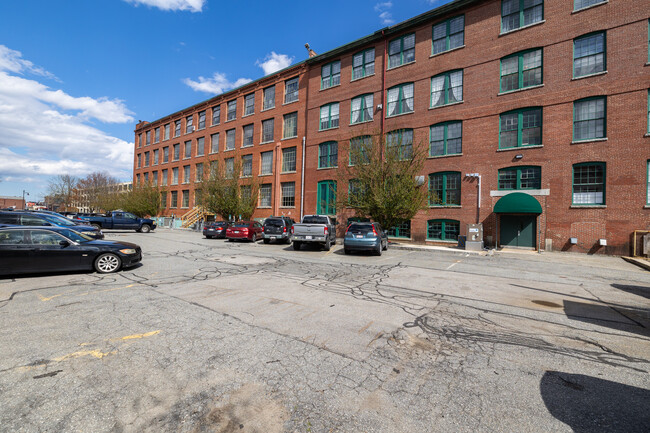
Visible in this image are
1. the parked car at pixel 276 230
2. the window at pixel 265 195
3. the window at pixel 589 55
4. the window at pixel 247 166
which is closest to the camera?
the window at pixel 589 55

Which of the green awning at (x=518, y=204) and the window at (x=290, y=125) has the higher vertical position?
the window at (x=290, y=125)

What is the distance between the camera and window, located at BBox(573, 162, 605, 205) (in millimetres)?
16188

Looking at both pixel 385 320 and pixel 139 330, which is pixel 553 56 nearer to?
pixel 385 320

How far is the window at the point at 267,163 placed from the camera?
31.0m

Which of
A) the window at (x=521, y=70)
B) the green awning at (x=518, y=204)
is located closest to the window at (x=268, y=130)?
the window at (x=521, y=70)

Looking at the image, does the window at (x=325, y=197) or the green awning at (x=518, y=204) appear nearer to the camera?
the green awning at (x=518, y=204)

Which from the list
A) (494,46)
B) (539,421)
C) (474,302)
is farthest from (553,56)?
(539,421)

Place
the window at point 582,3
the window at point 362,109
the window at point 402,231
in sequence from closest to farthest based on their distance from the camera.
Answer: the window at point 582,3 < the window at point 402,231 < the window at point 362,109

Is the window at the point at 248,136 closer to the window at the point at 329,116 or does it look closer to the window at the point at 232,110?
the window at the point at 232,110

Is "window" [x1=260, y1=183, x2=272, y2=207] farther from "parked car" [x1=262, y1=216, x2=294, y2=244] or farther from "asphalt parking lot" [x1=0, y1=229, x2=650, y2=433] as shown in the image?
"asphalt parking lot" [x1=0, y1=229, x2=650, y2=433]

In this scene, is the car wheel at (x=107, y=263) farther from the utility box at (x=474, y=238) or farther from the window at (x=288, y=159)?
the window at (x=288, y=159)

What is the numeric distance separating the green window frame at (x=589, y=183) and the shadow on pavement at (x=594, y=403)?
1776cm

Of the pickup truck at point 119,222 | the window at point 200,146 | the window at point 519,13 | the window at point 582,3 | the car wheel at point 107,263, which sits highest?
the window at point 519,13

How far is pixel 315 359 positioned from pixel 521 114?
68.3 feet
